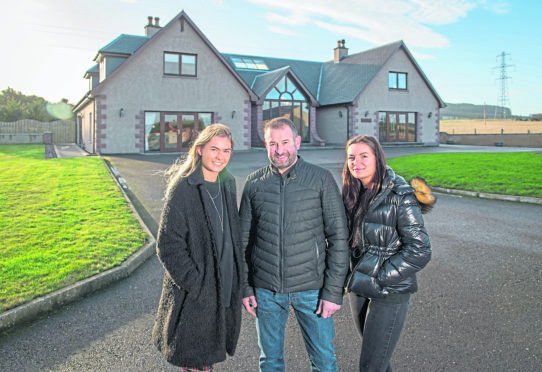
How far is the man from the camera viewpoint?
2.76 metres

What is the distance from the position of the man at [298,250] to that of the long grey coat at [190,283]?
0.42 m

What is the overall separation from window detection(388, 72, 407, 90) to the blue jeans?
30.2 m

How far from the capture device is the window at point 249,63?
31.8m

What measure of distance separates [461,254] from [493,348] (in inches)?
113

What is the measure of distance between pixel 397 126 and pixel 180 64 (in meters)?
16.9

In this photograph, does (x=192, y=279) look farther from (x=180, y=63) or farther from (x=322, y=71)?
(x=322, y=71)

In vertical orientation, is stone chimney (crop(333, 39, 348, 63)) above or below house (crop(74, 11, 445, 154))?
above

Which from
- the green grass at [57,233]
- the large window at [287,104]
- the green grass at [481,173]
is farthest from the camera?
the large window at [287,104]

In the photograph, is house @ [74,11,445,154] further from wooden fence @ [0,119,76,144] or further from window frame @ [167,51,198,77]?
wooden fence @ [0,119,76,144]

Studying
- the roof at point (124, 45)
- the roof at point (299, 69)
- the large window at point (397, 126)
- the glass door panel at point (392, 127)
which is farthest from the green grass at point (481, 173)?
the roof at point (124, 45)

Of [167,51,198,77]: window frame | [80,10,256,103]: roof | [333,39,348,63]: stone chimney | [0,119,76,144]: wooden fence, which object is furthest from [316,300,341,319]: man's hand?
[0,119,76,144]: wooden fence

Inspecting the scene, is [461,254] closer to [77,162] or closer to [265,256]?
[265,256]

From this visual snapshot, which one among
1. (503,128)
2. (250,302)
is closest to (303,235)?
(250,302)

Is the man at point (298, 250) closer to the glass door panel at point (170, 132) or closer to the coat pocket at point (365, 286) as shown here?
the coat pocket at point (365, 286)
